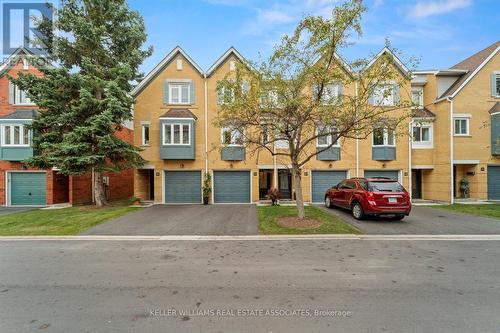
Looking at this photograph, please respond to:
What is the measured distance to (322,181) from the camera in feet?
56.4

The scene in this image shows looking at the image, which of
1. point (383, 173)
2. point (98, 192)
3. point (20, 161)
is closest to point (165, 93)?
point (98, 192)

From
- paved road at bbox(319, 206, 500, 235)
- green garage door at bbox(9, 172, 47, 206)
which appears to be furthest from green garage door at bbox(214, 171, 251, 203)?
green garage door at bbox(9, 172, 47, 206)

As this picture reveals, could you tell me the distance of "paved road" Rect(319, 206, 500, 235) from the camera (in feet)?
28.8

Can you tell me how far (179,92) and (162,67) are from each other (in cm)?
212

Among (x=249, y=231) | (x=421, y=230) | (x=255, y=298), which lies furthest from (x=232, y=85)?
(x=421, y=230)

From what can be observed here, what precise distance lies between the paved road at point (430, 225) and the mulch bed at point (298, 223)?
1686 millimetres

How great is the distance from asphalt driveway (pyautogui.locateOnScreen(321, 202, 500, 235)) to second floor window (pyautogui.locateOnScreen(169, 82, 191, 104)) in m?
13.1

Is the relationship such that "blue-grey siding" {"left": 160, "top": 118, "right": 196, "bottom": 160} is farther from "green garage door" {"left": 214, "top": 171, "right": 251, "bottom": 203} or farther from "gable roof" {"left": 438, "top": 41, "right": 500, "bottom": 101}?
"gable roof" {"left": 438, "top": 41, "right": 500, "bottom": 101}

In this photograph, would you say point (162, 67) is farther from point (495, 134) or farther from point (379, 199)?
point (495, 134)

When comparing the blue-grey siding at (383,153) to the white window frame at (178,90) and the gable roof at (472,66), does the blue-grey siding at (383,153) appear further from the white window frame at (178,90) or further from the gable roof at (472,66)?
the white window frame at (178,90)

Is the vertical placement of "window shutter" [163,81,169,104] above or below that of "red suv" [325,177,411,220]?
above

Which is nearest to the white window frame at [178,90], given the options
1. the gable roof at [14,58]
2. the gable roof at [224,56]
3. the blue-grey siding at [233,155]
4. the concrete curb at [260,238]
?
the gable roof at [224,56]

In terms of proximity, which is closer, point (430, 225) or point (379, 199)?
point (430, 225)

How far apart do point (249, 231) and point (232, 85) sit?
5.69 m
